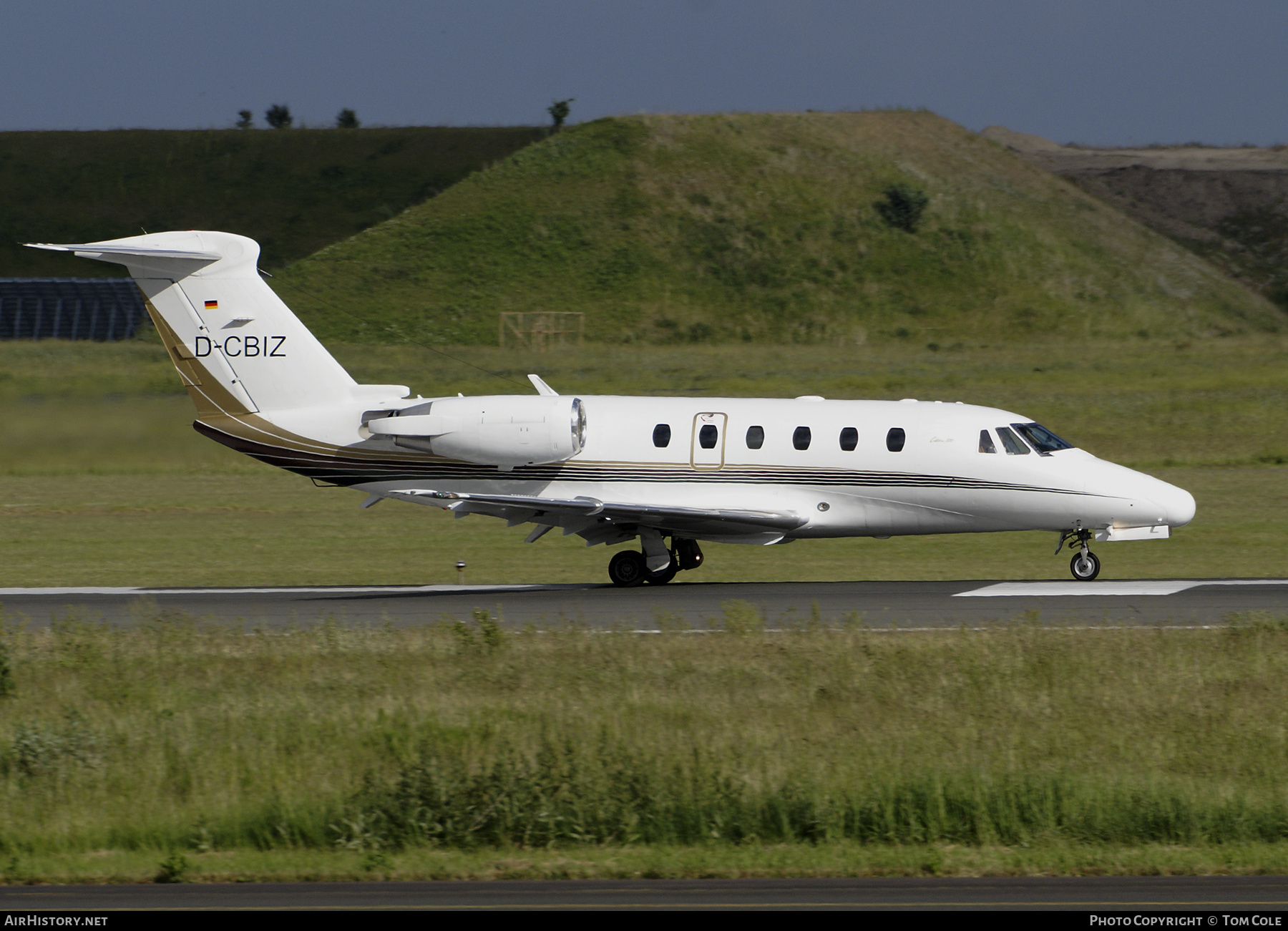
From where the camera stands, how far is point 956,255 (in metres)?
96.2

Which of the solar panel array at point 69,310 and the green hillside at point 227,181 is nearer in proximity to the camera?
the solar panel array at point 69,310

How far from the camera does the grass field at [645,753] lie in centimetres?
1064

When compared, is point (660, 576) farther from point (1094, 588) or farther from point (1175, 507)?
point (1175, 507)

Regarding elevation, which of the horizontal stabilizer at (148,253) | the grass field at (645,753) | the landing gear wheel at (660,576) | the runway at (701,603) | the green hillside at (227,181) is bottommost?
the grass field at (645,753)

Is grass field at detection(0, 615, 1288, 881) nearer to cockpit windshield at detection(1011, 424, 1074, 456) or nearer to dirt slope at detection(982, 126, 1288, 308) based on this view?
cockpit windshield at detection(1011, 424, 1074, 456)

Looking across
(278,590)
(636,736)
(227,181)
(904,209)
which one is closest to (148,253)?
(278,590)

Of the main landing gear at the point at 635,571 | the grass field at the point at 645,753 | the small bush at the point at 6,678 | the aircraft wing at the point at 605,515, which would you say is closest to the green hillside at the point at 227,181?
the main landing gear at the point at 635,571

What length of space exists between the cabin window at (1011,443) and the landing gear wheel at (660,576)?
5744 millimetres

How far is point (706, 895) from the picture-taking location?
938 cm

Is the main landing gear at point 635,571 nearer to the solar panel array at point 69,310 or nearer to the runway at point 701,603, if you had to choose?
the runway at point 701,603

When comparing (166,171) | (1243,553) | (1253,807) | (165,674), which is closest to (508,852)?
(1253,807)

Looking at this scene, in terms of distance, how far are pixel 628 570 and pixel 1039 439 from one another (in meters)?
6.96

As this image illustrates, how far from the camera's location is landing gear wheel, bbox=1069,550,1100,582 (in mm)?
23609

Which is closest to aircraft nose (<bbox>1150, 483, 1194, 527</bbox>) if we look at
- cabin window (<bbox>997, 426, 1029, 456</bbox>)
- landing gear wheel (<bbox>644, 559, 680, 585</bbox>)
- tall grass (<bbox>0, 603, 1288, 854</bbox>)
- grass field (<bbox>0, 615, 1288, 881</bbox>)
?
cabin window (<bbox>997, 426, 1029, 456</bbox>)
